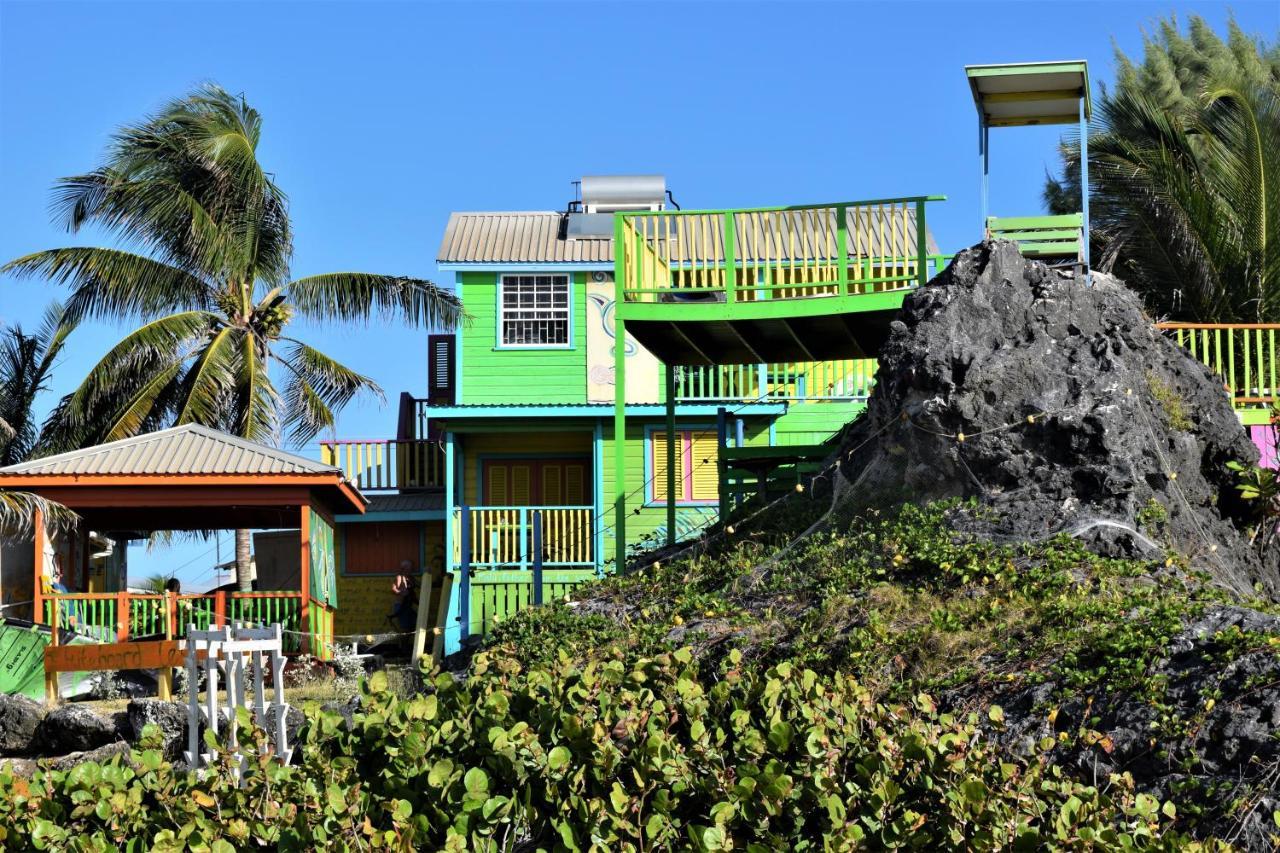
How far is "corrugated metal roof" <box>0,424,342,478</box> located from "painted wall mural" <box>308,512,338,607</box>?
87 centimetres

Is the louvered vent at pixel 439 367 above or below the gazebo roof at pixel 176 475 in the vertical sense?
above

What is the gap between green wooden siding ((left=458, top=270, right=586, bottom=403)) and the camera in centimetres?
2691

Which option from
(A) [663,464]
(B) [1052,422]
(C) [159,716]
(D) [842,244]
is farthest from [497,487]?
(B) [1052,422]

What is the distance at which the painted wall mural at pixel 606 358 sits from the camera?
26.8m

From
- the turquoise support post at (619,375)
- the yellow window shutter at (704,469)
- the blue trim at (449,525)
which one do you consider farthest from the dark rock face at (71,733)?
the yellow window shutter at (704,469)

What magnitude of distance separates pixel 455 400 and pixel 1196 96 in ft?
51.4

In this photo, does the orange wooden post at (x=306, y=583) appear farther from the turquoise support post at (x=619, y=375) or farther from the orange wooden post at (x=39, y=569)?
the turquoise support post at (x=619, y=375)

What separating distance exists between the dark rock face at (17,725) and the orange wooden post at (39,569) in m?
3.35

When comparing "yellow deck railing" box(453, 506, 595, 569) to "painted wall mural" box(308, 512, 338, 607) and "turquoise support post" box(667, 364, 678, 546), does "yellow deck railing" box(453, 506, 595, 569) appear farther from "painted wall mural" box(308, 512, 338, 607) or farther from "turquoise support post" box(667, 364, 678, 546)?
"turquoise support post" box(667, 364, 678, 546)

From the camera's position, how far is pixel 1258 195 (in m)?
25.4

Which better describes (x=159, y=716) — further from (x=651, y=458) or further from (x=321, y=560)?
(x=651, y=458)

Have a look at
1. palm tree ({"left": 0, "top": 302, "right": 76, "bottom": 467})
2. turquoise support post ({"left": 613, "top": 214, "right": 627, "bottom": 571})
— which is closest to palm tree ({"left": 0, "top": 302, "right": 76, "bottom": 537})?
palm tree ({"left": 0, "top": 302, "right": 76, "bottom": 467})

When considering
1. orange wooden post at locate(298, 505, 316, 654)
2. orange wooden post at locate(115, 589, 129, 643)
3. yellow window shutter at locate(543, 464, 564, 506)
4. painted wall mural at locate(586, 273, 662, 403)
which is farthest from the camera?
yellow window shutter at locate(543, 464, 564, 506)

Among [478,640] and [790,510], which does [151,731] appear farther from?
[478,640]
